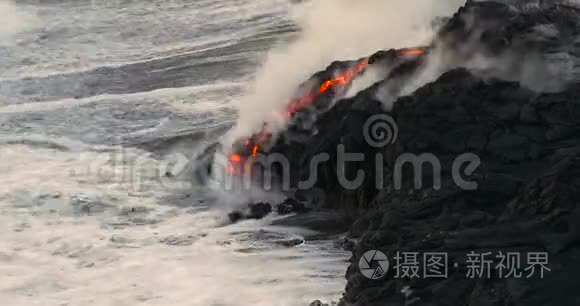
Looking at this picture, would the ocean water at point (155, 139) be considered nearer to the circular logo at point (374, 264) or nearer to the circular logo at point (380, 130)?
the circular logo at point (374, 264)

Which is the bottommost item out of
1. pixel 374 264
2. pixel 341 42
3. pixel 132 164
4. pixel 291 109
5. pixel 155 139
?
pixel 374 264

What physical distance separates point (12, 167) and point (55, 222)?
7.05 ft

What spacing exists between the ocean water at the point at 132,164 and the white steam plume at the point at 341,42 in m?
0.86

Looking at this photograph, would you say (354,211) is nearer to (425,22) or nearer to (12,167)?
(425,22)

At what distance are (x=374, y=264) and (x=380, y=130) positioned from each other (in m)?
1.88

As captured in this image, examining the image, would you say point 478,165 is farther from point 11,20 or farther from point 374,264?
point 11,20

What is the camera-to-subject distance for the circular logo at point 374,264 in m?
5.89

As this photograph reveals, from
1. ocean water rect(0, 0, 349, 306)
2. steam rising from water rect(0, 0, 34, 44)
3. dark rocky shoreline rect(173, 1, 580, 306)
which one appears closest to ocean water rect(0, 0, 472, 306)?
ocean water rect(0, 0, 349, 306)

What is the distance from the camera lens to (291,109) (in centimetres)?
937

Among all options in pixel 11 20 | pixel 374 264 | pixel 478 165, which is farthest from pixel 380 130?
pixel 11 20

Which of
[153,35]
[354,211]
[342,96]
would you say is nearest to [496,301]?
[354,211]

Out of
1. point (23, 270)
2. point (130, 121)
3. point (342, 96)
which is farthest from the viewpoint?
point (130, 121)

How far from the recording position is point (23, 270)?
7.84 metres

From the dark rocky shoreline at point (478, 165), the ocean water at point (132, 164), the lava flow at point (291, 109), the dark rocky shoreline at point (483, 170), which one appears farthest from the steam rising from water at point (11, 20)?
the dark rocky shoreline at point (483, 170)
